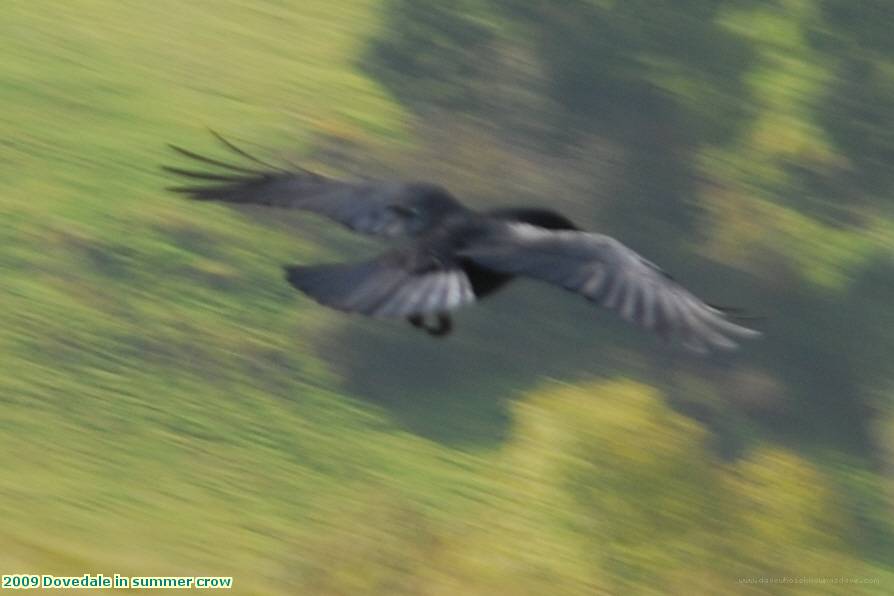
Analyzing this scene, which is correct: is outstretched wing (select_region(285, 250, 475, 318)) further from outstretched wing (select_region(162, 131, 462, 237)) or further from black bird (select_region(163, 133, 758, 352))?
outstretched wing (select_region(162, 131, 462, 237))

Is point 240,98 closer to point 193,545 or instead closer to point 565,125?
point 565,125

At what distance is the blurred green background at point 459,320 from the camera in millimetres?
5309

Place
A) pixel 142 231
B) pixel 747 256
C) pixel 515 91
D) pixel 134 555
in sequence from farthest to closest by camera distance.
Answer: pixel 515 91
pixel 747 256
pixel 142 231
pixel 134 555

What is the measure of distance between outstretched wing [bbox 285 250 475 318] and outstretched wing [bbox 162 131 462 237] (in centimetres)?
20

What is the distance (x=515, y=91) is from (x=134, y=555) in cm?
274

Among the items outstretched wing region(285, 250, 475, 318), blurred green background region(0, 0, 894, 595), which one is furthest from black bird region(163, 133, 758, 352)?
blurred green background region(0, 0, 894, 595)

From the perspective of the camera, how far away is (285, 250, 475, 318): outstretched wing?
13.3ft

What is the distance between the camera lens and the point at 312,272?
4105 mm

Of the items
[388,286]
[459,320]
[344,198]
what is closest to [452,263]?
[388,286]

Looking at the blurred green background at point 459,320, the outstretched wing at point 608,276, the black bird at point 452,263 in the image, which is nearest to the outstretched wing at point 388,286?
the black bird at point 452,263

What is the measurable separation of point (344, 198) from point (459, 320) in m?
1.67

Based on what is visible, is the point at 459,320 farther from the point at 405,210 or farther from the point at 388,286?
the point at 388,286

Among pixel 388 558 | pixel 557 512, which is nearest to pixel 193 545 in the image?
pixel 388 558

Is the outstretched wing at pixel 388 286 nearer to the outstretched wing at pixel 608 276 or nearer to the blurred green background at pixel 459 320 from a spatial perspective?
the outstretched wing at pixel 608 276
